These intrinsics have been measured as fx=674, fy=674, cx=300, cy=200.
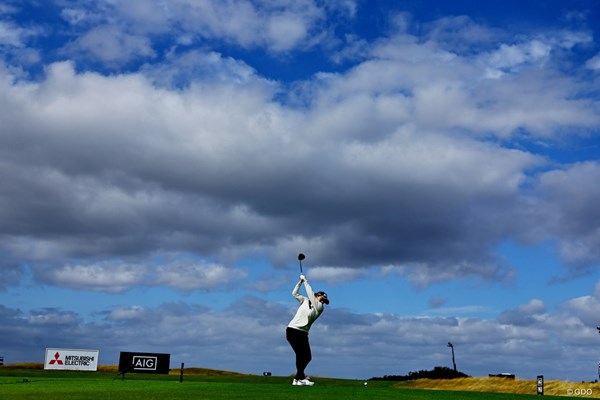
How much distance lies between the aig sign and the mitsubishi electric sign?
20359 millimetres

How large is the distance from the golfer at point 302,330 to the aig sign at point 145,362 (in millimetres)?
25174

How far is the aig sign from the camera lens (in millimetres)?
46753

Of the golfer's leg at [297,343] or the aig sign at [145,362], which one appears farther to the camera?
the aig sign at [145,362]

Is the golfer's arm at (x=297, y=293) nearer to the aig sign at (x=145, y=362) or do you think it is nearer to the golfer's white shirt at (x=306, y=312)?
the golfer's white shirt at (x=306, y=312)

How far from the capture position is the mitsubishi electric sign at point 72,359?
71375 millimetres

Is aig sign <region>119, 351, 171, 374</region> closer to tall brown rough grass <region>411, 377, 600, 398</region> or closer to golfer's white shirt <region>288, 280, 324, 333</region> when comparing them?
tall brown rough grass <region>411, 377, 600, 398</region>

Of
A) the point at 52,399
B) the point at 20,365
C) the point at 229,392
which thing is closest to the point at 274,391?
the point at 229,392

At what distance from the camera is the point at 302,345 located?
73.0 feet

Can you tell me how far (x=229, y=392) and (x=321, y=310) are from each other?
537cm
